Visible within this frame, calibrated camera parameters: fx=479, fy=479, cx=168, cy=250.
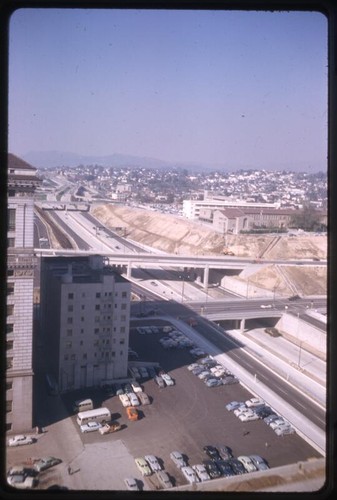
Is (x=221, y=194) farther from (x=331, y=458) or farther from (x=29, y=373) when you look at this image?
(x=331, y=458)

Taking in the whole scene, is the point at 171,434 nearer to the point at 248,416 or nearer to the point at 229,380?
the point at 248,416

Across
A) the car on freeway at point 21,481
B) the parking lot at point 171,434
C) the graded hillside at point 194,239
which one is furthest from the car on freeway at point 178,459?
the graded hillside at point 194,239

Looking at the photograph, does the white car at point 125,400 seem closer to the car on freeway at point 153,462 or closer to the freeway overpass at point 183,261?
the car on freeway at point 153,462

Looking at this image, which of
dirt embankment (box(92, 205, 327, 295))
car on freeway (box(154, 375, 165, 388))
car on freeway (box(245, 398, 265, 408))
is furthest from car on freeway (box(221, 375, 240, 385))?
dirt embankment (box(92, 205, 327, 295))

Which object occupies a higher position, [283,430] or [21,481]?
[21,481]

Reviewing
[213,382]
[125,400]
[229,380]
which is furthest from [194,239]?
[125,400]

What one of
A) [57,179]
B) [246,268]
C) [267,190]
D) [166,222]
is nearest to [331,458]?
[246,268]
